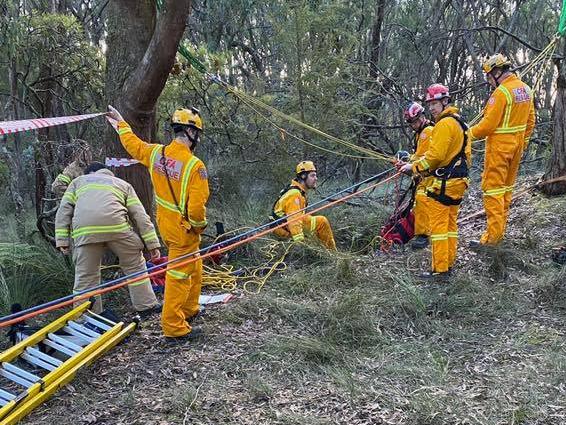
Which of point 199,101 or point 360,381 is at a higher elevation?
Result: point 199,101

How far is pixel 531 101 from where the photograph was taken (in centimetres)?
A: 579

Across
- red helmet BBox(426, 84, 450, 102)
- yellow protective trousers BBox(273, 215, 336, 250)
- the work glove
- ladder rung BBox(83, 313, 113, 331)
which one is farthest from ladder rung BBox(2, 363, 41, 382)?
the work glove

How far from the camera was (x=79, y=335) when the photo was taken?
4.28 m

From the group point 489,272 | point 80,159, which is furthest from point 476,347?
point 80,159

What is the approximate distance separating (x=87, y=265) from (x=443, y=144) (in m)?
3.63

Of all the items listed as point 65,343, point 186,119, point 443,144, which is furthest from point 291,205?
point 65,343

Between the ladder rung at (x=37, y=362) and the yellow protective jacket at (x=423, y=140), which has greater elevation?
the yellow protective jacket at (x=423, y=140)

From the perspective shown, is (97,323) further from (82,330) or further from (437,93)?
(437,93)

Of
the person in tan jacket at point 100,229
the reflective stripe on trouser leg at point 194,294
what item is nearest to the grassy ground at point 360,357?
the reflective stripe on trouser leg at point 194,294

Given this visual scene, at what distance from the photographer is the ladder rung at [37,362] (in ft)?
12.4

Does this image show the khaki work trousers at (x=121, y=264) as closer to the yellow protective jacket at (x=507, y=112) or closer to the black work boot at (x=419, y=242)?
the black work boot at (x=419, y=242)

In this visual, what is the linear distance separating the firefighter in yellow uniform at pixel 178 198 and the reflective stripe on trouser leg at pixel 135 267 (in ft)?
1.96

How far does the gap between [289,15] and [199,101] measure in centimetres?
226

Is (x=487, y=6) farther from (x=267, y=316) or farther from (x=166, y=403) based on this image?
(x=166, y=403)
